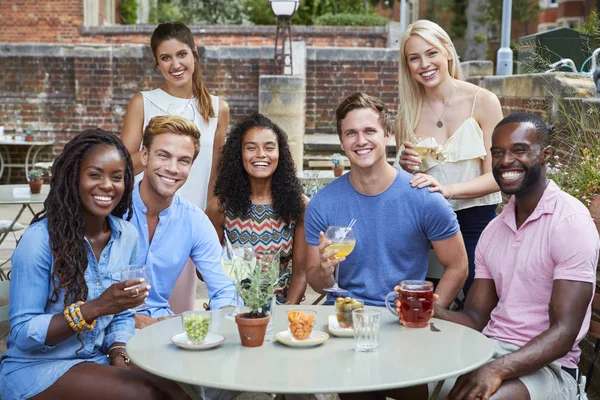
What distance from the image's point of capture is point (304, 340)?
2516 millimetres

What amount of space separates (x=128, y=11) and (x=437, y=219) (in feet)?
58.8

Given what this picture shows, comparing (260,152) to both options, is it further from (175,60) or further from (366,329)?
(366,329)

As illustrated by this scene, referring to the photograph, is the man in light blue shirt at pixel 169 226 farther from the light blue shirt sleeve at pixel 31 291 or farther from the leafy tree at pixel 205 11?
the leafy tree at pixel 205 11

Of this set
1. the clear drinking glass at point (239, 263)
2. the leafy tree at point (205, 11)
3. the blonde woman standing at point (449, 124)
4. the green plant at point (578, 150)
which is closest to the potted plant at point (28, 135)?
the green plant at point (578, 150)

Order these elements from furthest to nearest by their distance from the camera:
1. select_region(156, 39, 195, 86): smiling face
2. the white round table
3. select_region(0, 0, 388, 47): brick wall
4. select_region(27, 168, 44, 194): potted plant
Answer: select_region(0, 0, 388, 47): brick wall, select_region(27, 168, 44, 194): potted plant, select_region(156, 39, 195, 86): smiling face, the white round table

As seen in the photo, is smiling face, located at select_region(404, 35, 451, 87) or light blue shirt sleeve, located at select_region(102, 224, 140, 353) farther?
smiling face, located at select_region(404, 35, 451, 87)

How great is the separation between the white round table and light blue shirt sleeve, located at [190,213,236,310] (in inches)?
22.4

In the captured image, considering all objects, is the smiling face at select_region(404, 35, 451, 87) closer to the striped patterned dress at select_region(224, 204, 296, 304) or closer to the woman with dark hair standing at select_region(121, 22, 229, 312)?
the striped patterned dress at select_region(224, 204, 296, 304)

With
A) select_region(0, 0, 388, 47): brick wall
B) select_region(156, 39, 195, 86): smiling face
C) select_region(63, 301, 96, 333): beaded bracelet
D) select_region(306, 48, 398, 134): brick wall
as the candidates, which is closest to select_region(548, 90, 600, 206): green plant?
select_region(156, 39, 195, 86): smiling face

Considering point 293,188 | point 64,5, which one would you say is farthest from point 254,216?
point 64,5

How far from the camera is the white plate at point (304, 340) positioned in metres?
Result: 2.49

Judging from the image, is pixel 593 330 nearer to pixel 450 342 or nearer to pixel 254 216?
pixel 450 342

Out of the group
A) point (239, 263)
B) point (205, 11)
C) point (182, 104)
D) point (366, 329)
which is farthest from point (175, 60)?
point (205, 11)

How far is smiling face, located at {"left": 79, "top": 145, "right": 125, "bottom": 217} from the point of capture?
2818 millimetres
